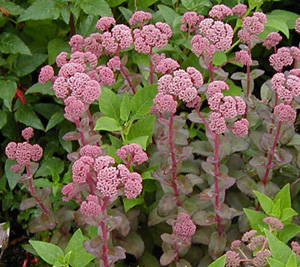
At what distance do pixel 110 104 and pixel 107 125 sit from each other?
131 millimetres

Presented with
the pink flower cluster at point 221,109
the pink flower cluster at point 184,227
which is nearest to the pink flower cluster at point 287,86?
the pink flower cluster at point 221,109

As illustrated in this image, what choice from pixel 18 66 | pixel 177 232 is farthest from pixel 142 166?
pixel 18 66

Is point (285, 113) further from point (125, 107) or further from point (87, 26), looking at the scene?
point (87, 26)

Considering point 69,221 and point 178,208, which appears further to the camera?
point 69,221

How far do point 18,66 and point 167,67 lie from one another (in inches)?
39.7

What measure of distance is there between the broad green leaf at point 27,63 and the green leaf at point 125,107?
2.29ft

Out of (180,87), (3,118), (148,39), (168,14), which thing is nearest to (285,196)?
(180,87)

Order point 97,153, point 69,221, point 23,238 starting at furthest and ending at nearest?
1. point 23,238
2. point 69,221
3. point 97,153

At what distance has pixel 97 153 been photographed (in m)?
1.61

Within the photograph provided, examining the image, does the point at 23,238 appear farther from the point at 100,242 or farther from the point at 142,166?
the point at 100,242

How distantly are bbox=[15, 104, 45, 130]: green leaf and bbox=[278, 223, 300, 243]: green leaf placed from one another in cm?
116

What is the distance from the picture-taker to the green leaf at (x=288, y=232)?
1.85 meters

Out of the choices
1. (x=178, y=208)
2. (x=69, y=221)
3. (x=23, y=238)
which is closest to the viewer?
(x=178, y=208)

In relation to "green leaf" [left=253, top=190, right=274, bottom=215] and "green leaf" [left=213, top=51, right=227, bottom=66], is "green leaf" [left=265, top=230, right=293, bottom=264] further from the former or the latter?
"green leaf" [left=213, top=51, right=227, bottom=66]
